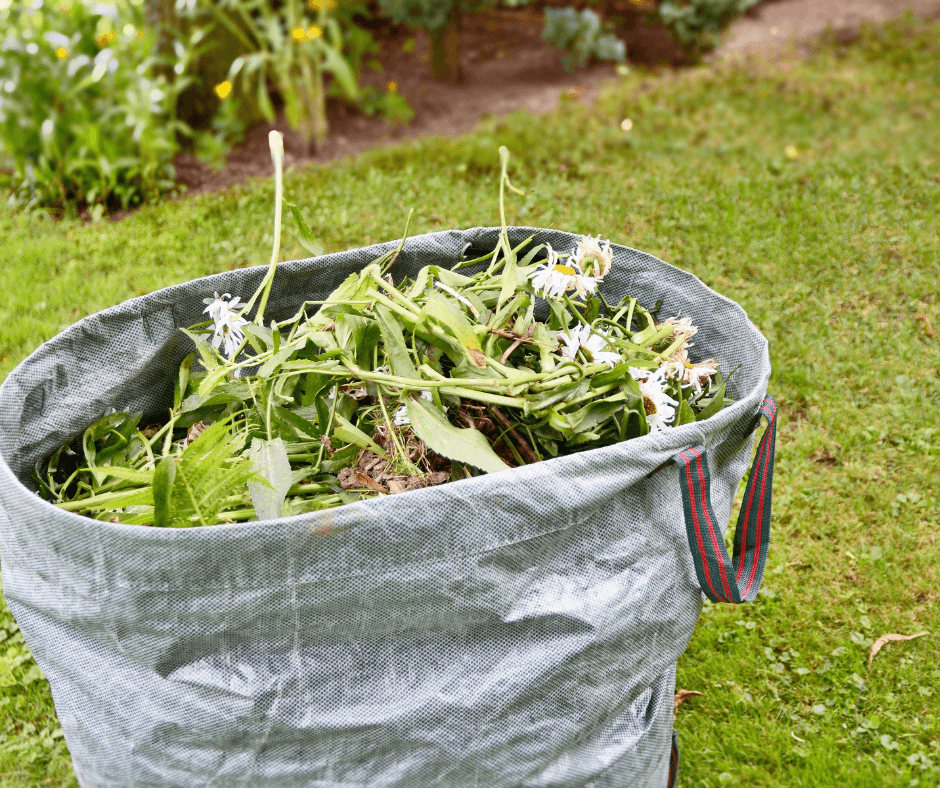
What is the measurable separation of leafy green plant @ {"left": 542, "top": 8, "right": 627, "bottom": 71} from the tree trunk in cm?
38

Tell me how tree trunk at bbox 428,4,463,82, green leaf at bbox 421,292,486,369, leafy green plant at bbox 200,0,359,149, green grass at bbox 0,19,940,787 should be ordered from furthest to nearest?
tree trunk at bbox 428,4,463,82, leafy green plant at bbox 200,0,359,149, green grass at bbox 0,19,940,787, green leaf at bbox 421,292,486,369

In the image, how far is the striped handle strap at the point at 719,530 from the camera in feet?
3.24

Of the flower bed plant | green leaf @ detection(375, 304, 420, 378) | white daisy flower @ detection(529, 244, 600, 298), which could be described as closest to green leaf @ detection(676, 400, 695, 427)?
the flower bed plant

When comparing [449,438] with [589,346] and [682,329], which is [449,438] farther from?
[682,329]

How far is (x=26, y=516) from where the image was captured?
35.2 inches

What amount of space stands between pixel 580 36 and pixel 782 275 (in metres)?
1.76

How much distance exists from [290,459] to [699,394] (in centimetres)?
58

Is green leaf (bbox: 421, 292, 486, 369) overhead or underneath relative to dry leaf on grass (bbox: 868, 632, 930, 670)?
overhead

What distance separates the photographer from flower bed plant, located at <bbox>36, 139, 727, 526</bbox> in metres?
1.04

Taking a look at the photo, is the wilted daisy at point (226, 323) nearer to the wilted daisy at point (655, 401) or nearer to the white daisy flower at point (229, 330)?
the white daisy flower at point (229, 330)

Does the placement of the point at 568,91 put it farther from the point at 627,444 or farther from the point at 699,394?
the point at 627,444

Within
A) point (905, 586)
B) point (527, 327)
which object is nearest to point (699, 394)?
point (527, 327)

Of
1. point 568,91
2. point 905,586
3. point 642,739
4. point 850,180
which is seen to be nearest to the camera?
point 642,739

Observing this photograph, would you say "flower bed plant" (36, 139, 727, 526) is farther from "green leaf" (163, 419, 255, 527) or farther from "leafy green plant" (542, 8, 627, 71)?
"leafy green plant" (542, 8, 627, 71)
